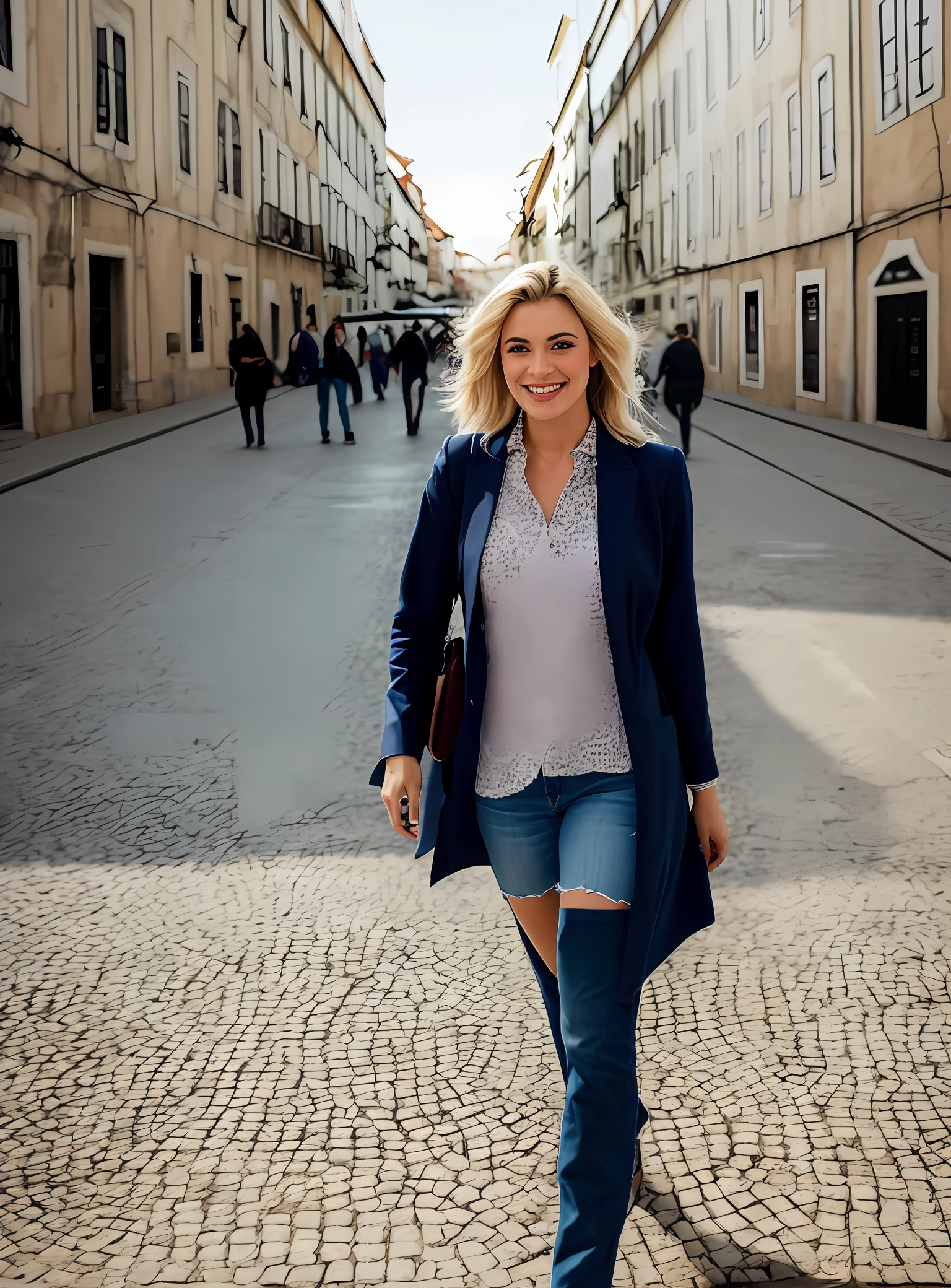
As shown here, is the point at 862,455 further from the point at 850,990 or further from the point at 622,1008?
the point at 622,1008

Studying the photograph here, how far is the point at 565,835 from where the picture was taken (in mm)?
2404

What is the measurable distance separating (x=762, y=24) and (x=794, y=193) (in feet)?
13.2

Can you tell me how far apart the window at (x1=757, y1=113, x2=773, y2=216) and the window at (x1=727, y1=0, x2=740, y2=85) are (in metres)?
2.23

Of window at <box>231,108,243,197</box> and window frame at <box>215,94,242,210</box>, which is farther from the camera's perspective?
window at <box>231,108,243,197</box>

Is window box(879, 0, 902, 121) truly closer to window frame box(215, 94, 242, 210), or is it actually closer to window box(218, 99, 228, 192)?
window frame box(215, 94, 242, 210)

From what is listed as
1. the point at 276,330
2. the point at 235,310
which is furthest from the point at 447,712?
the point at 276,330

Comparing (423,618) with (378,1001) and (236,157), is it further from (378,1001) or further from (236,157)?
(236,157)

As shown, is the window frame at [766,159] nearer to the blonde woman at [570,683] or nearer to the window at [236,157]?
the window at [236,157]

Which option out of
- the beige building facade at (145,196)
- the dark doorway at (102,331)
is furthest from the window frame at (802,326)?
the dark doorway at (102,331)

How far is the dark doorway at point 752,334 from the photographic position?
28453mm

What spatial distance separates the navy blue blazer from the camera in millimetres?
2369

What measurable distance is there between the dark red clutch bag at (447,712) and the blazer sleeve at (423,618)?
0.22 feet

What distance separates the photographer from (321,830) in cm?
486

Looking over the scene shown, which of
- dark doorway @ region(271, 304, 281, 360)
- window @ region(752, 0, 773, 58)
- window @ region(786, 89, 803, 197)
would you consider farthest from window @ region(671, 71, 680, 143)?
dark doorway @ region(271, 304, 281, 360)
